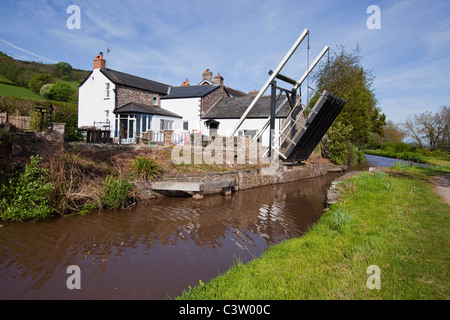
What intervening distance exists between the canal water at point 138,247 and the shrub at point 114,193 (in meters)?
0.39

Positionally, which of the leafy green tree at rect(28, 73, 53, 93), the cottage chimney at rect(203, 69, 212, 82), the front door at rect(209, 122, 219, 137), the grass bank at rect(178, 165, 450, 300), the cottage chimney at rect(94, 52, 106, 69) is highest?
the leafy green tree at rect(28, 73, 53, 93)

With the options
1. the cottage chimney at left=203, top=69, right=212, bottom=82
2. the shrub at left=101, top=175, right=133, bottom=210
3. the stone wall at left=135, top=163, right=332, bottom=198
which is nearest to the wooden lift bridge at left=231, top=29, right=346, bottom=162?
the stone wall at left=135, top=163, right=332, bottom=198

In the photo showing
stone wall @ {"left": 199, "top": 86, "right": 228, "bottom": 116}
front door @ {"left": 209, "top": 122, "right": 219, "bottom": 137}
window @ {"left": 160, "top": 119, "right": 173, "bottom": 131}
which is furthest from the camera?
stone wall @ {"left": 199, "top": 86, "right": 228, "bottom": 116}

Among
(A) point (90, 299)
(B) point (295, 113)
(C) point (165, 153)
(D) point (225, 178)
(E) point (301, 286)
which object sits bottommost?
(A) point (90, 299)

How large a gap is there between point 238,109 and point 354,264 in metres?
22.4

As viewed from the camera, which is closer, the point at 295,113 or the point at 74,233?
the point at 74,233

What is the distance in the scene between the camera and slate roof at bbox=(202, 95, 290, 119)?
2352cm

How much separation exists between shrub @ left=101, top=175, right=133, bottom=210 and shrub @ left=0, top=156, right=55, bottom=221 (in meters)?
1.59

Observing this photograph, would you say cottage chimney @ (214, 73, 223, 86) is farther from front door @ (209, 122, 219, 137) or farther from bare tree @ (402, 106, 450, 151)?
bare tree @ (402, 106, 450, 151)

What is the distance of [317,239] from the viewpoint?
508 cm

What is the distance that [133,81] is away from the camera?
84.0 feet

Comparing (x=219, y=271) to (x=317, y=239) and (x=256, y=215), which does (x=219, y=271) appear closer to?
(x=317, y=239)

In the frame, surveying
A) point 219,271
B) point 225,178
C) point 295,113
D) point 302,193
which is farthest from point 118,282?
point 295,113

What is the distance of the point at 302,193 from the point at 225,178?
13.7ft
